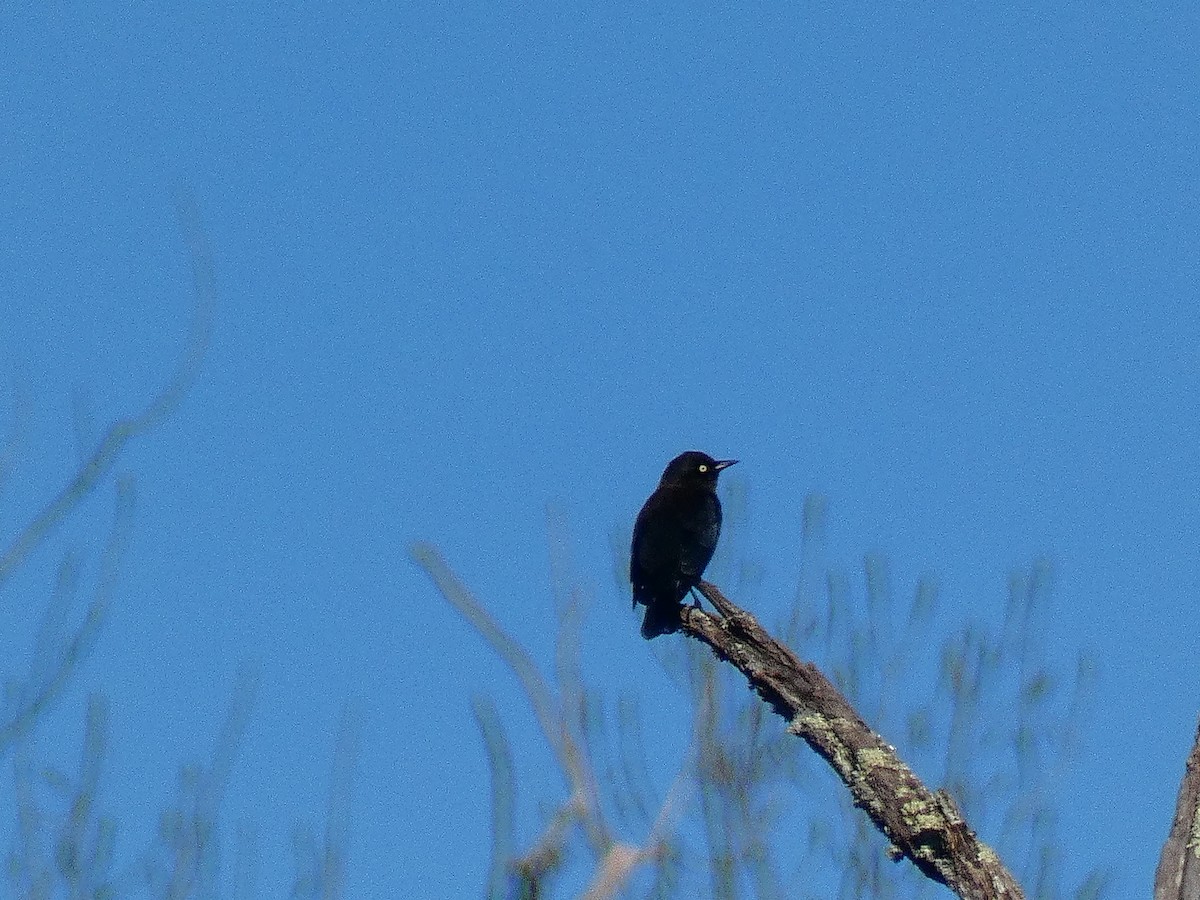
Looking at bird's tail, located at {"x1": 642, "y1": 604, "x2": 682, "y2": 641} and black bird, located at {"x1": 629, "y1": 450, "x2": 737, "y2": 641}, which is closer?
bird's tail, located at {"x1": 642, "y1": 604, "x2": 682, "y2": 641}

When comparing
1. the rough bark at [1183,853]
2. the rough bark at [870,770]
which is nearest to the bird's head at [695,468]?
the rough bark at [870,770]

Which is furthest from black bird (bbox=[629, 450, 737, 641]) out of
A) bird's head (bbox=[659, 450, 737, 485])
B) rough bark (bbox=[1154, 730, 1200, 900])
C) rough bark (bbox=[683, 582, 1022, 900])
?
rough bark (bbox=[1154, 730, 1200, 900])

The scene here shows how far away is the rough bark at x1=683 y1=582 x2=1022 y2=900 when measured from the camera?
3.37 metres

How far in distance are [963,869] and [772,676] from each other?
29.5 inches

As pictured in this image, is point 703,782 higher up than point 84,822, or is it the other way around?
point 703,782

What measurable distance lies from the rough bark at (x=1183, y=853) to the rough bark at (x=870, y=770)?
35 cm

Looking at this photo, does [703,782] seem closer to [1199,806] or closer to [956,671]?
[956,671]

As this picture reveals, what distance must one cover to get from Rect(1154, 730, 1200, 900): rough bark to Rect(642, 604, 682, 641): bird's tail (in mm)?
2929

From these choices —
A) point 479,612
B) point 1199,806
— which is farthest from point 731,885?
point 479,612

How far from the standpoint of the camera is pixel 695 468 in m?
7.11

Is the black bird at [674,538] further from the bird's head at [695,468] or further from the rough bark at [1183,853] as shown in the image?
the rough bark at [1183,853]

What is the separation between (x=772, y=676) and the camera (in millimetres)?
3941

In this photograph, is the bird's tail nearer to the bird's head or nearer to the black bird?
the black bird

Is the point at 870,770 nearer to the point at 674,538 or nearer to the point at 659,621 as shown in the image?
the point at 659,621
